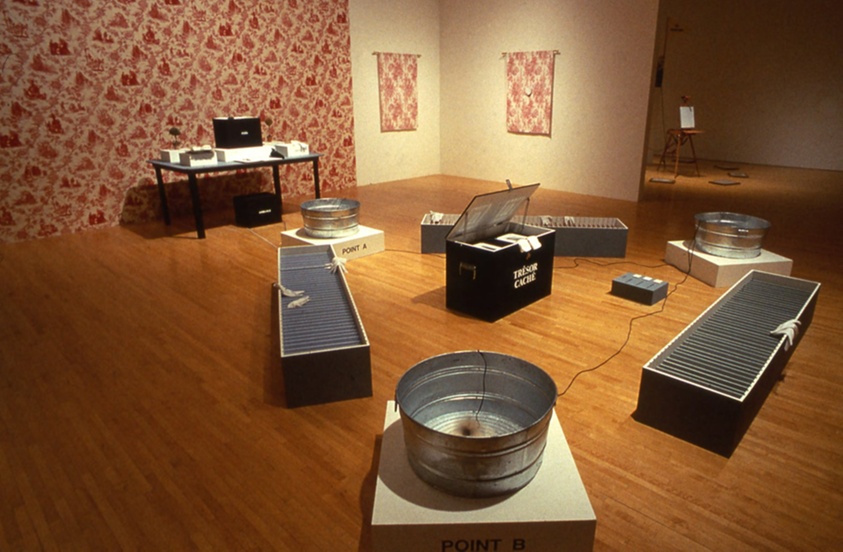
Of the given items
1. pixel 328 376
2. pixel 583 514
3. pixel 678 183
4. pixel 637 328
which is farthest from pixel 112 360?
pixel 678 183

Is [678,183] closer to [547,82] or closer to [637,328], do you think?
[547,82]

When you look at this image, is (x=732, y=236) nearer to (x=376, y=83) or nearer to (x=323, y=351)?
(x=323, y=351)

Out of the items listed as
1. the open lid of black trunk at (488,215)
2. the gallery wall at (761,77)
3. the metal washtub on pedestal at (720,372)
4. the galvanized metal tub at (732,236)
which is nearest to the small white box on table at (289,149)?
the open lid of black trunk at (488,215)

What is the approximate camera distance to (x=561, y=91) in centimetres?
749

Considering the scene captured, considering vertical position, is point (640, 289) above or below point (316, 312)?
below

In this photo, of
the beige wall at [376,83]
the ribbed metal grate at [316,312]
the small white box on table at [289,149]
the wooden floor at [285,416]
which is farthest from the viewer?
the beige wall at [376,83]

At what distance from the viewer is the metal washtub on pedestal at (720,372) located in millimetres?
2100

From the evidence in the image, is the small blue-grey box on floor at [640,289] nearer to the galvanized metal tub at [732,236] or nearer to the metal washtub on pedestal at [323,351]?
the galvanized metal tub at [732,236]

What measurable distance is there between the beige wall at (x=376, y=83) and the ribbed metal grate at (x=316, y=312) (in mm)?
4784

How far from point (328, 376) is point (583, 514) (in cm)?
134

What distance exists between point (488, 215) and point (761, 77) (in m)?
9.02

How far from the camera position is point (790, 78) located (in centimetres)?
941

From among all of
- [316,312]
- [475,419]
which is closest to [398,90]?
[316,312]

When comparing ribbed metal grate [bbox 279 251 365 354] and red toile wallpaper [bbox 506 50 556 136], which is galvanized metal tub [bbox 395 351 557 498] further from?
red toile wallpaper [bbox 506 50 556 136]
